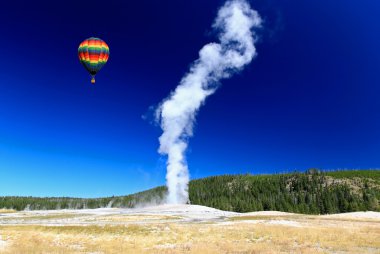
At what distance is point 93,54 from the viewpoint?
2371 inches

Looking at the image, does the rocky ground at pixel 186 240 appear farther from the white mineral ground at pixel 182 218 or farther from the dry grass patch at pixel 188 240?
the white mineral ground at pixel 182 218

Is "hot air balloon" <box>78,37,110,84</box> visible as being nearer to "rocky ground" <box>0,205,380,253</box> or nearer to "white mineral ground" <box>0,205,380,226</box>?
"white mineral ground" <box>0,205,380,226</box>

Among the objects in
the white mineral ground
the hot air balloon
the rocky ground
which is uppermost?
the hot air balloon

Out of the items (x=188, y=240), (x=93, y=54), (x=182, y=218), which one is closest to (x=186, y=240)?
(x=188, y=240)

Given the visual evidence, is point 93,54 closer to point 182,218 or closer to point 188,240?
point 188,240

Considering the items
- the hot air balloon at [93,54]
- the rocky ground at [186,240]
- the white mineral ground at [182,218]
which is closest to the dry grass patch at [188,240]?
the rocky ground at [186,240]

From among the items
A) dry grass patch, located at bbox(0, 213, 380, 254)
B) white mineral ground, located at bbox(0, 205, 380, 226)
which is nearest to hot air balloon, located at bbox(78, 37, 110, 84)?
white mineral ground, located at bbox(0, 205, 380, 226)

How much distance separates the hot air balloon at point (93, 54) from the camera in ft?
197

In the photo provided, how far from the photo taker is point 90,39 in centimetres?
6131

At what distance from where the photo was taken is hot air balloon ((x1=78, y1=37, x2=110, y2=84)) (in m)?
60.1

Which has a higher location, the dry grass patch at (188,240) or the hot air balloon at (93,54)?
the hot air balloon at (93,54)

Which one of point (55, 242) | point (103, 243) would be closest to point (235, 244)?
point (103, 243)

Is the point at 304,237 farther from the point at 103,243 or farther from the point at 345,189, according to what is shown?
the point at 345,189

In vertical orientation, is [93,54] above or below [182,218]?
above
